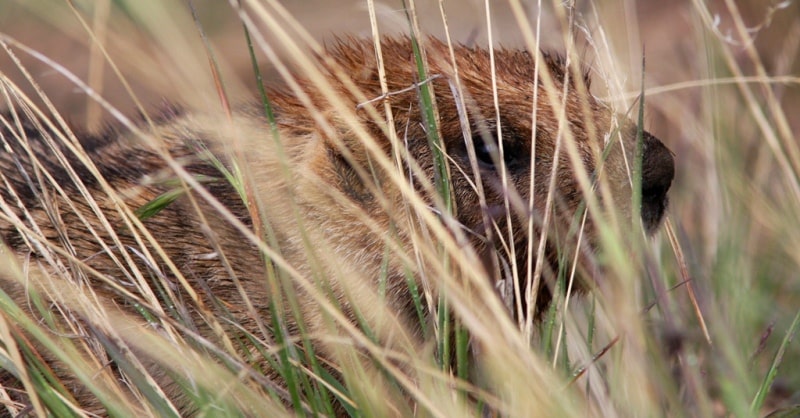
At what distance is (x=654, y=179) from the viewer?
278 cm

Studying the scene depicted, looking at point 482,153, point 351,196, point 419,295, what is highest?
point 482,153

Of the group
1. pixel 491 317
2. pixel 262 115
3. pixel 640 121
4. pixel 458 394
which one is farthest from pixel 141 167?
pixel 640 121

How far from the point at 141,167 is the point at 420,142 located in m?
0.99

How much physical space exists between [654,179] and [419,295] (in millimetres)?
765

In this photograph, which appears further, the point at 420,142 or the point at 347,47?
the point at 347,47

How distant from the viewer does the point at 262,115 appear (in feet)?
10.6

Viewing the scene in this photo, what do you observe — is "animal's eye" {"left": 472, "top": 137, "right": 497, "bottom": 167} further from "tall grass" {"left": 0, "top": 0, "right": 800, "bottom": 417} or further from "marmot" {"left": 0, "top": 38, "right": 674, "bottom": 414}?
"tall grass" {"left": 0, "top": 0, "right": 800, "bottom": 417}

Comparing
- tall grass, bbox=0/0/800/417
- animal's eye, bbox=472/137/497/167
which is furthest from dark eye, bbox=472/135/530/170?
tall grass, bbox=0/0/800/417

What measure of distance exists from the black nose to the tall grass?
8 cm

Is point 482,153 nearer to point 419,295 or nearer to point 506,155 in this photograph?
point 506,155

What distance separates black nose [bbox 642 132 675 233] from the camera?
2771 millimetres

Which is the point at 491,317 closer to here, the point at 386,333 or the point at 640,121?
the point at 386,333

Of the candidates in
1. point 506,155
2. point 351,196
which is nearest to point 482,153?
point 506,155

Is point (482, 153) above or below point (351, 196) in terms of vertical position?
above
